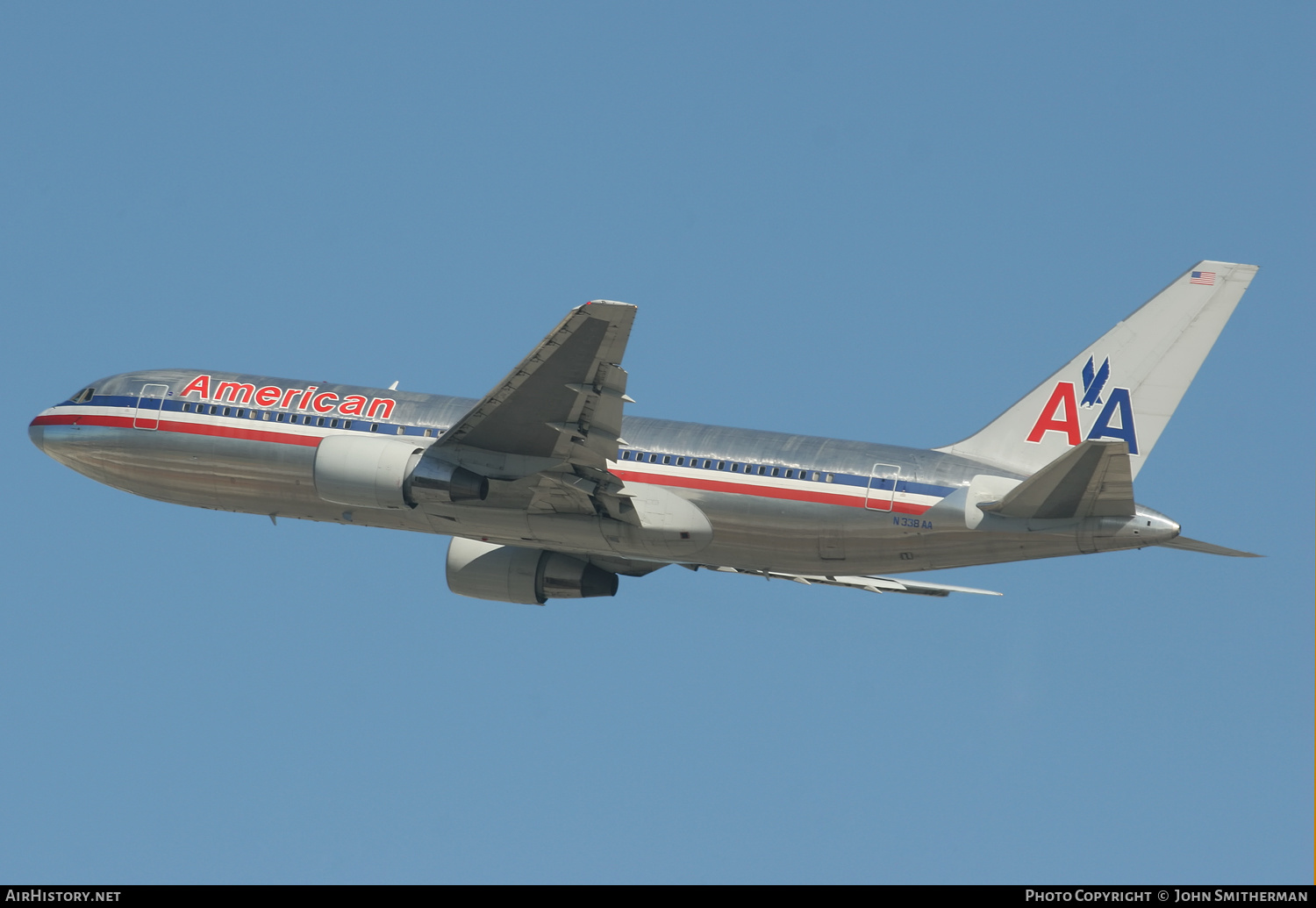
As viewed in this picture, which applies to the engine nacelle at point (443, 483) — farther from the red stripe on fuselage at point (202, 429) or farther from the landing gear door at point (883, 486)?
the landing gear door at point (883, 486)

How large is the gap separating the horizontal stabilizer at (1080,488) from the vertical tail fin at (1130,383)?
9.47ft

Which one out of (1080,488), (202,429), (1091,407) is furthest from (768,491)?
(202,429)

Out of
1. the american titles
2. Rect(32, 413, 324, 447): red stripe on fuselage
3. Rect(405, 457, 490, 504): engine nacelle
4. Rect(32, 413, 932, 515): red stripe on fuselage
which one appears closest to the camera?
Rect(32, 413, 932, 515): red stripe on fuselage

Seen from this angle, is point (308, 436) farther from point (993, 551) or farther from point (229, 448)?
point (993, 551)

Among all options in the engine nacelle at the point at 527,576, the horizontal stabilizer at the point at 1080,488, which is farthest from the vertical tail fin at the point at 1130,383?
the engine nacelle at the point at 527,576

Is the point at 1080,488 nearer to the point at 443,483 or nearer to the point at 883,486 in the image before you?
the point at 883,486

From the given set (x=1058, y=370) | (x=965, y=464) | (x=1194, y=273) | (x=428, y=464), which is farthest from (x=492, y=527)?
(x=1194, y=273)

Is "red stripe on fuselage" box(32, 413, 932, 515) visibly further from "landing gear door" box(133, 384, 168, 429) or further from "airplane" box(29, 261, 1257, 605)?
"landing gear door" box(133, 384, 168, 429)

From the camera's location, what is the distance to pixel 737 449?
4222 cm

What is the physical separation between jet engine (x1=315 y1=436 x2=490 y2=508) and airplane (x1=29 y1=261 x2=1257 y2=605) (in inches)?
2.0

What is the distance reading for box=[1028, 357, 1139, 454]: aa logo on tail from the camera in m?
41.2

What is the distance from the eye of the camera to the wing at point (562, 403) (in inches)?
1470

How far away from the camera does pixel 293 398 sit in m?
45.3

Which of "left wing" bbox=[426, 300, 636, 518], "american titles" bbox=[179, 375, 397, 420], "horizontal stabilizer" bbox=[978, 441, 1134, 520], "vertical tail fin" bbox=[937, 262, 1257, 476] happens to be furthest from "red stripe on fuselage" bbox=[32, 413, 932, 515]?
"vertical tail fin" bbox=[937, 262, 1257, 476]
